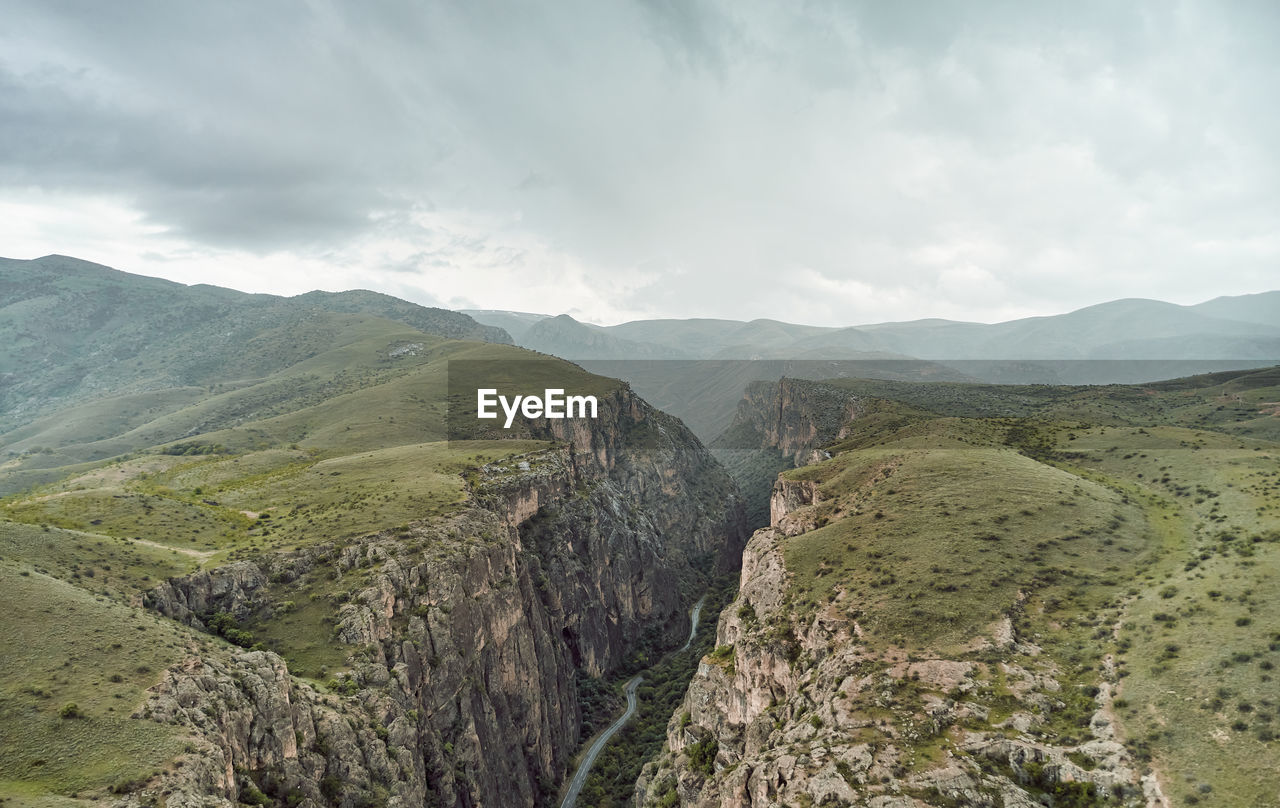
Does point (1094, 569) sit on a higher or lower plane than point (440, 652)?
higher

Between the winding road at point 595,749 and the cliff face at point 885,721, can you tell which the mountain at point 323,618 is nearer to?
the winding road at point 595,749

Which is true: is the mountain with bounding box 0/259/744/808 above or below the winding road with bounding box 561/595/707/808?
above

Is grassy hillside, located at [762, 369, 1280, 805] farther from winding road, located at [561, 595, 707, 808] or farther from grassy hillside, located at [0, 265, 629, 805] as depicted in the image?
winding road, located at [561, 595, 707, 808]

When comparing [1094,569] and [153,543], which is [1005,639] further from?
[153,543]

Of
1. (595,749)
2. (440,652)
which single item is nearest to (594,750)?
(595,749)

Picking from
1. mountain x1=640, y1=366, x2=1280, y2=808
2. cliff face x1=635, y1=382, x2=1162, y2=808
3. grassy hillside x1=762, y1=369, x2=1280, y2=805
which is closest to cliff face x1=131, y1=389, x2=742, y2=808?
mountain x1=640, y1=366, x2=1280, y2=808
